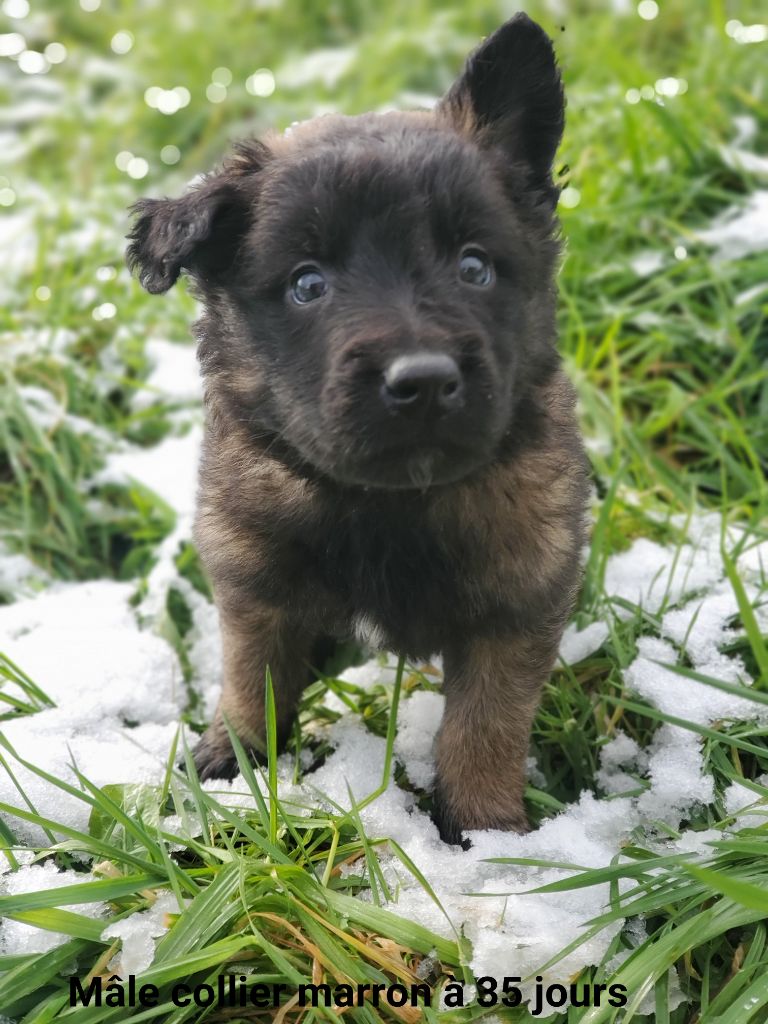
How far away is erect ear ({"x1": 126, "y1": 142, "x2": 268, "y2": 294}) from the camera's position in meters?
2.23

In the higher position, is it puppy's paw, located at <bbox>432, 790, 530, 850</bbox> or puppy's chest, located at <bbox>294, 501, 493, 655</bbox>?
puppy's chest, located at <bbox>294, 501, 493, 655</bbox>

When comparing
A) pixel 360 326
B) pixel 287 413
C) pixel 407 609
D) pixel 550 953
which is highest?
pixel 360 326

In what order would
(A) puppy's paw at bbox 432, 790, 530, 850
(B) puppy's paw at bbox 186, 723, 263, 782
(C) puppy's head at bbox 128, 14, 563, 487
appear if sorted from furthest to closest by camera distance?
(B) puppy's paw at bbox 186, 723, 263, 782 → (A) puppy's paw at bbox 432, 790, 530, 850 → (C) puppy's head at bbox 128, 14, 563, 487

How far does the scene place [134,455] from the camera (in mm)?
4148

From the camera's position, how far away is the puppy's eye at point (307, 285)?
214cm

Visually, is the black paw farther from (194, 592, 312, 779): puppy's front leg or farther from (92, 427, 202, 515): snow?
(92, 427, 202, 515): snow

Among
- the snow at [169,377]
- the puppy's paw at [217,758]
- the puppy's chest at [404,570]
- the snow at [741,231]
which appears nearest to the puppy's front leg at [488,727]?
the puppy's chest at [404,570]

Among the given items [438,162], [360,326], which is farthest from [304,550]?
[438,162]

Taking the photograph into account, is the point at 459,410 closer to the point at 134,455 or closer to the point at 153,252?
the point at 153,252

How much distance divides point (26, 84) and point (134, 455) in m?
4.83

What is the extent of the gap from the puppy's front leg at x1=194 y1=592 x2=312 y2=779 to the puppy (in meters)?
0.01

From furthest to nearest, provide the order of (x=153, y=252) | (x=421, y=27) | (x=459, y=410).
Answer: (x=421, y=27)
(x=153, y=252)
(x=459, y=410)

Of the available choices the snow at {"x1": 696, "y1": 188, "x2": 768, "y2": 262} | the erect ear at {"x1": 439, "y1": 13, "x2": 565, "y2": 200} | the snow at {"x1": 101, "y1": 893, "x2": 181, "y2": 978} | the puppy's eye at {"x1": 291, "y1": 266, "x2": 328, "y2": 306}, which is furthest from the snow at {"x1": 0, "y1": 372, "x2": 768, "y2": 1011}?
the snow at {"x1": 696, "y1": 188, "x2": 768, "y2": 262}

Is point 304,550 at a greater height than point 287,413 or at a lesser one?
lesser
